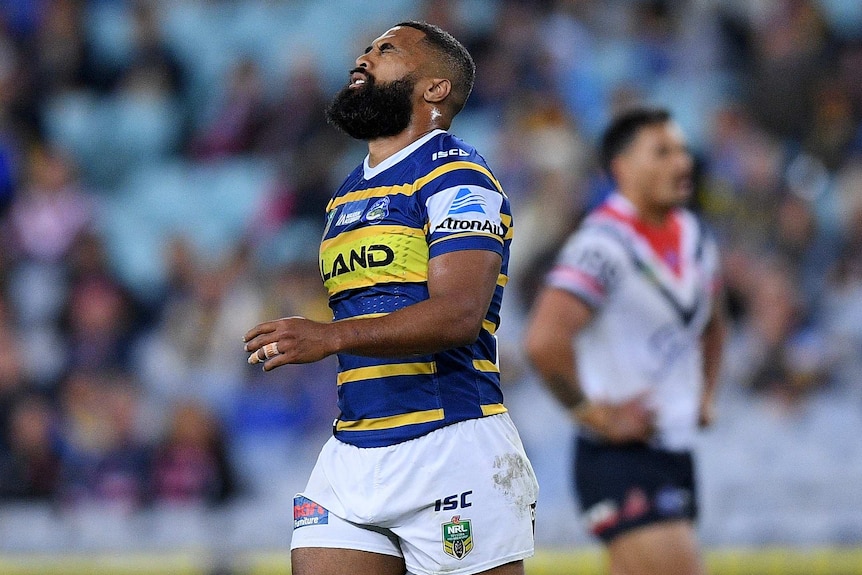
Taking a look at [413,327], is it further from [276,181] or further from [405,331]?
[276,181]

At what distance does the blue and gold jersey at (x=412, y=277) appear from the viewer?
3.83 meters

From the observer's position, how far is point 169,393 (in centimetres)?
1023

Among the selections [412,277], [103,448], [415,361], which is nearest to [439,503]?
[415,361]

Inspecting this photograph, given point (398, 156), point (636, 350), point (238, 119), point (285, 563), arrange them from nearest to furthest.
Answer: point (398, 156)
point (636, 350)
point (285, 563)
point (238, 119)

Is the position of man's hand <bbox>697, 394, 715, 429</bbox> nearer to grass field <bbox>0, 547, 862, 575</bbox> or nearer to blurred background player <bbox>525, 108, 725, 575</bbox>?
blurred background player <bbox>525, 108, 725, 575</bbox>

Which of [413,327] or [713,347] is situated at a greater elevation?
[713,347]

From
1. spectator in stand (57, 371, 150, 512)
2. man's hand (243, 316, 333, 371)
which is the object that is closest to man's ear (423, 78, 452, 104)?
man's hand (243, 316, 333, 371)

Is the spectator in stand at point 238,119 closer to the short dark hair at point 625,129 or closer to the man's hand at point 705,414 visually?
the short dark hair at point 625,129

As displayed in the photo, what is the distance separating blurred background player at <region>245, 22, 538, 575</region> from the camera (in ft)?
12.2

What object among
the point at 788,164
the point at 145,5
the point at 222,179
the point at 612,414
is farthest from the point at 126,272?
the point at 612,414

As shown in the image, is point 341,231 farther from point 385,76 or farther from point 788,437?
point 788,437

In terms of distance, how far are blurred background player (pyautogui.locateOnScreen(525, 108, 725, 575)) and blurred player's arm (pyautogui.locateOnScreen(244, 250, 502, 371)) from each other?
1778 millimetres

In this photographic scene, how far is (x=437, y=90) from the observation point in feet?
13.4

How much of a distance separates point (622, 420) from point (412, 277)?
1884 mm
